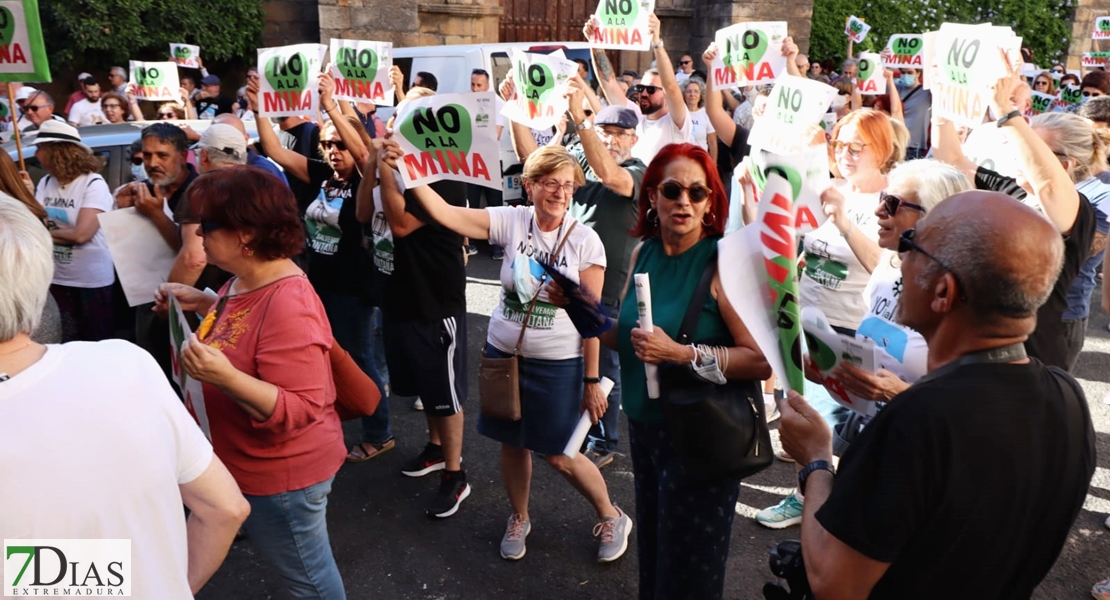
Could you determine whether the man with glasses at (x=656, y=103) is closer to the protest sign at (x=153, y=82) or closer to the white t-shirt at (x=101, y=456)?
the white t-shirt at (x=101, y=456)

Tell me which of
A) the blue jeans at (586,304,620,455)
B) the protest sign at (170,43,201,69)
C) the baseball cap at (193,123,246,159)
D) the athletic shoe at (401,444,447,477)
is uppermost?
the protest sign at (170,43,201,69)

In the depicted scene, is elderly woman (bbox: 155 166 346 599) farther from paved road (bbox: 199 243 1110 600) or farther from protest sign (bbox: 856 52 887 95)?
protest sign (bbox: 856 52 887 95)

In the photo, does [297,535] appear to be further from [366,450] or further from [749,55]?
[749,55]

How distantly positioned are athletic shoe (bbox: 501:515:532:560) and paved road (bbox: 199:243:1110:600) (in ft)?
0.14

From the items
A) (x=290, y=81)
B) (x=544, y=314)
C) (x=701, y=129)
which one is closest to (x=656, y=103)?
(x=701, y=129)

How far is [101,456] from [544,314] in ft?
7.49

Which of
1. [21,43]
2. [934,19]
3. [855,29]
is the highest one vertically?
[934,19]

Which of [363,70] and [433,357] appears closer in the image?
[433,357]

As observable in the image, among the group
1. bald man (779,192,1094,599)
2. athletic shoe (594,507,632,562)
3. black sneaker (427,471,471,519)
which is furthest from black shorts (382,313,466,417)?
bald man (779,192,1094,599)

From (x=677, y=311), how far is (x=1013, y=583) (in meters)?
1.30

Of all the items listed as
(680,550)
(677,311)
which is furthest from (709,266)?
(680,550)

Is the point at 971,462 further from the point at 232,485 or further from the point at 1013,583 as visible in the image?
the point at 232,485

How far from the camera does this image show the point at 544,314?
3723 mm

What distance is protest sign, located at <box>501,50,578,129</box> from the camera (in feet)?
17.3
